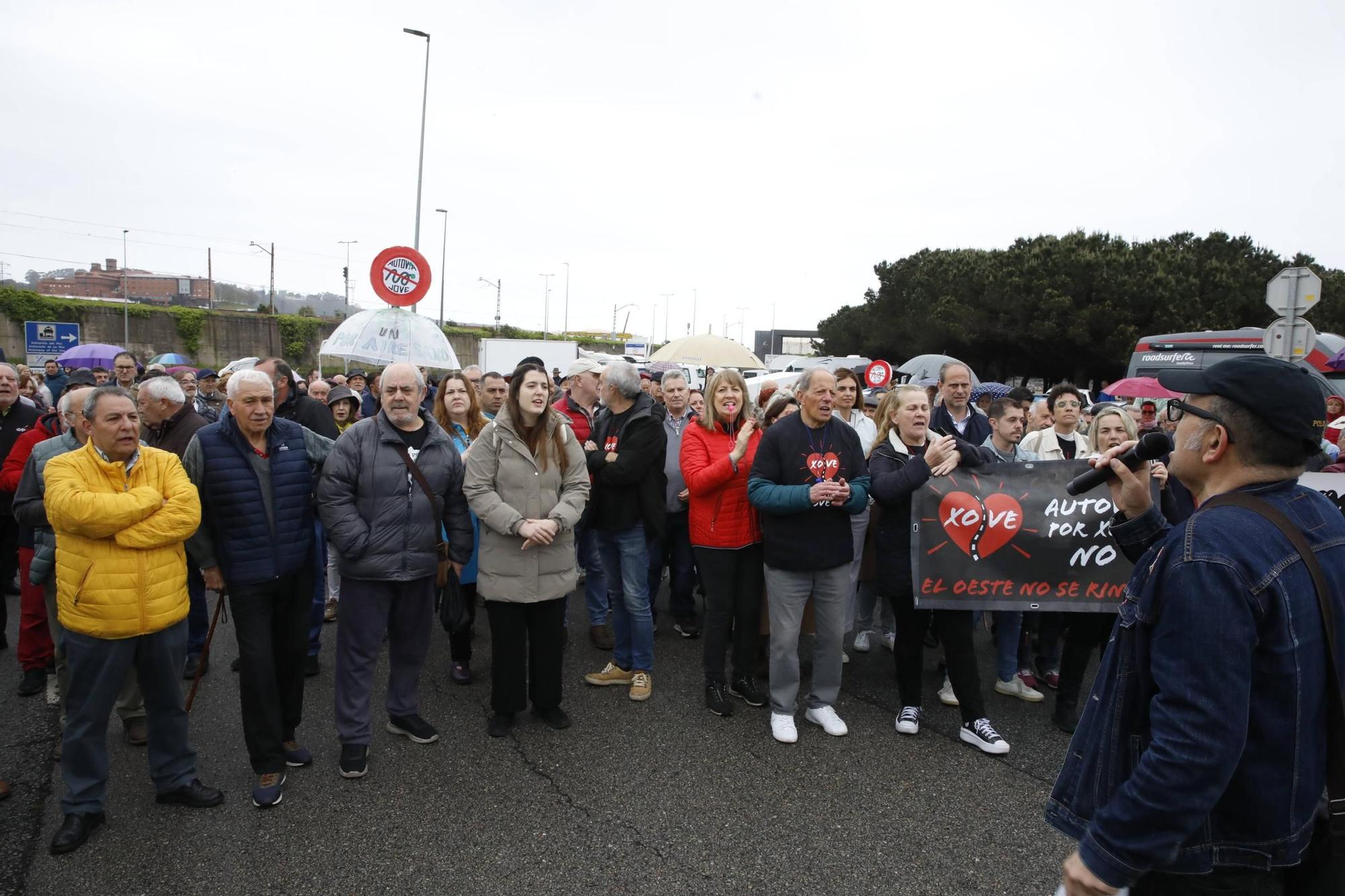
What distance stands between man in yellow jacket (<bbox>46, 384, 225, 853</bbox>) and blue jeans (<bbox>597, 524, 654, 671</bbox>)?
249cm

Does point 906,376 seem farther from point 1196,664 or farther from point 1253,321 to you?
point 1196,664

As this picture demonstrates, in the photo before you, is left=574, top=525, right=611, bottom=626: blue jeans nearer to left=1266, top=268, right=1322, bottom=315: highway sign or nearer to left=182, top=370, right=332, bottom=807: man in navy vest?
left=182, top=370, right=332, bottom=807: man in navy vest

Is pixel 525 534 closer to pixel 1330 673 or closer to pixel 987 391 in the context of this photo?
pixel 1330 673

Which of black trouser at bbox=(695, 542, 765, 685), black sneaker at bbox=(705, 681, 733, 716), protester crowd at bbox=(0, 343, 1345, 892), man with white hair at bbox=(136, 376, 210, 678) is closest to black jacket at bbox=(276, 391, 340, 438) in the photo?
protester crowd at bbox=(0, 343, 1345, 892)

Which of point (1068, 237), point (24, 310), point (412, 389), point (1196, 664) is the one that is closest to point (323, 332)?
point (24, 310)

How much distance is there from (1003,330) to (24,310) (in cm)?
4797

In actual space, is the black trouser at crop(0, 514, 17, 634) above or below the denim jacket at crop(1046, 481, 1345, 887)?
below

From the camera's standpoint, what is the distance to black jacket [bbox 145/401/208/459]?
480 centimetres

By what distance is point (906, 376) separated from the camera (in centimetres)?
2755

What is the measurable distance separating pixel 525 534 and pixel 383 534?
73cm

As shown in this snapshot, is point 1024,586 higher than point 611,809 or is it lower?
higher

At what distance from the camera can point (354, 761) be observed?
384 centimetres

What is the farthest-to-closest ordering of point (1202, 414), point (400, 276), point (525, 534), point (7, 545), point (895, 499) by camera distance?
point (400, 276)
point (7, 545)
point (895, 499)
point (525, 534)
point (1202, 414)

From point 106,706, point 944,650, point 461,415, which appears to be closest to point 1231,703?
point 944,650
